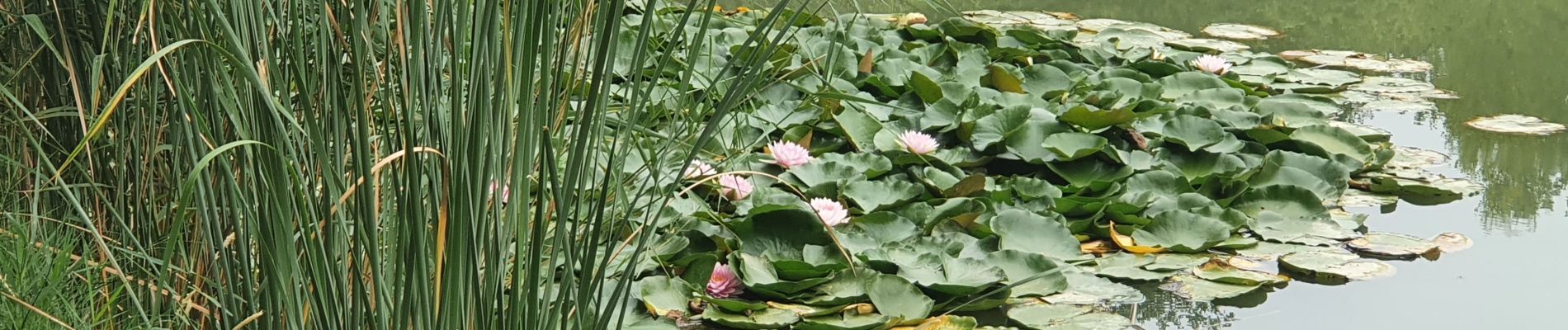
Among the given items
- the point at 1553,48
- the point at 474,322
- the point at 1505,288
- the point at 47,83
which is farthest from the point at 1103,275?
the point at 1553,48

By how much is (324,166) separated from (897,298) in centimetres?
99

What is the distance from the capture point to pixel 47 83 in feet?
3.97

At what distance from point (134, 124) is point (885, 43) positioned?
2.24m

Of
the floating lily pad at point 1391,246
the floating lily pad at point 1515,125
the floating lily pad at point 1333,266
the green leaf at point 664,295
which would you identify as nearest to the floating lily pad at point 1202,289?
the floating lily pad at point 1333,266

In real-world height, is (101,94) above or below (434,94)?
below

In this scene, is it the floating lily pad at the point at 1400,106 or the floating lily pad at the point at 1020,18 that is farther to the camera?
the floating lily pad at the point at 1020,18

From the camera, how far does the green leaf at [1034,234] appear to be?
191cm

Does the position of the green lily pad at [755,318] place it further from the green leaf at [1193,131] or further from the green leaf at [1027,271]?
the green leaf at [1193,131]

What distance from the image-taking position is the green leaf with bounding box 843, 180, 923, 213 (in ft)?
6.70

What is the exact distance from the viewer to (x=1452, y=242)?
2062 millimetres

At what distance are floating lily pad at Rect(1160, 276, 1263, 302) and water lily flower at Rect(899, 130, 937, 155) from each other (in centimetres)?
51

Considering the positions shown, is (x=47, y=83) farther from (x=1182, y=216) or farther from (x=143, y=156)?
(x=1182, y=216)

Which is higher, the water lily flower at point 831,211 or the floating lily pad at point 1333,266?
the water lily flower at point 831,211

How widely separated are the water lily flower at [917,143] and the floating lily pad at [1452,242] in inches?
30.1
